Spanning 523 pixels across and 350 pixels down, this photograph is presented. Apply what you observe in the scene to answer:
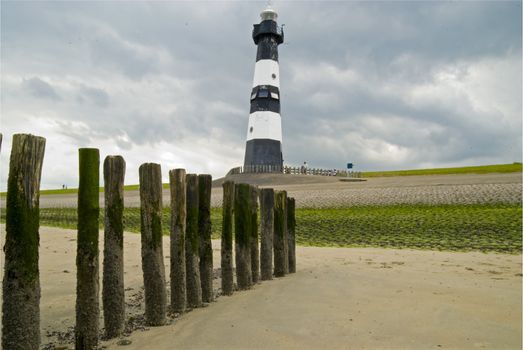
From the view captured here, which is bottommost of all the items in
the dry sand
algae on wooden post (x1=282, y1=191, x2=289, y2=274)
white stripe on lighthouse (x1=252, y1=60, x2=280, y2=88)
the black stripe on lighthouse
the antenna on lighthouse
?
the dry sand

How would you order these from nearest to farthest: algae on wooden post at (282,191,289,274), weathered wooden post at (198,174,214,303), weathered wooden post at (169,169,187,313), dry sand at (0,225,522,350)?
dry sand at (0,225,522,350), weathered wooden post at (169,169,187,313), weathered wooden post at (198,174,214,303), algae on wooden post at (282,191,289,274)

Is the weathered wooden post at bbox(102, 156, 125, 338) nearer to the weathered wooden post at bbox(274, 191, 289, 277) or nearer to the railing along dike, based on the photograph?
the weathered wooden post at bbox(274, 191, 289, 277)

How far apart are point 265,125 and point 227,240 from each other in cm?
3765

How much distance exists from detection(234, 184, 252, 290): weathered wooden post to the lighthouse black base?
1480 inches

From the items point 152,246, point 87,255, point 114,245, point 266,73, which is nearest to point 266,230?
point 152,246

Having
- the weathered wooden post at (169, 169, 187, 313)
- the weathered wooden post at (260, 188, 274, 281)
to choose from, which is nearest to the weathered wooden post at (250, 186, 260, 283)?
the weathered wooden post at (260, 188, 274, 281)

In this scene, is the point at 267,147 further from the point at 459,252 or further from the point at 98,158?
the point at 98,158

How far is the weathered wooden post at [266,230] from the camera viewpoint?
8.11m

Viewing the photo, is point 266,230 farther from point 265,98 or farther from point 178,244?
point 265,98

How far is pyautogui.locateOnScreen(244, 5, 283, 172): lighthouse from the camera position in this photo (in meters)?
44.1

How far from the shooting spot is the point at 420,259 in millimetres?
10609

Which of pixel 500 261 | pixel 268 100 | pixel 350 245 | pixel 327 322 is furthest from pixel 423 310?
pixel 268 100

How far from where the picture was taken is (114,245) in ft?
16.0

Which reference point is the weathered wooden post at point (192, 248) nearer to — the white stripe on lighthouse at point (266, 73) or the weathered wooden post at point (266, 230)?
the weathered wooden post at point (266, 230)
